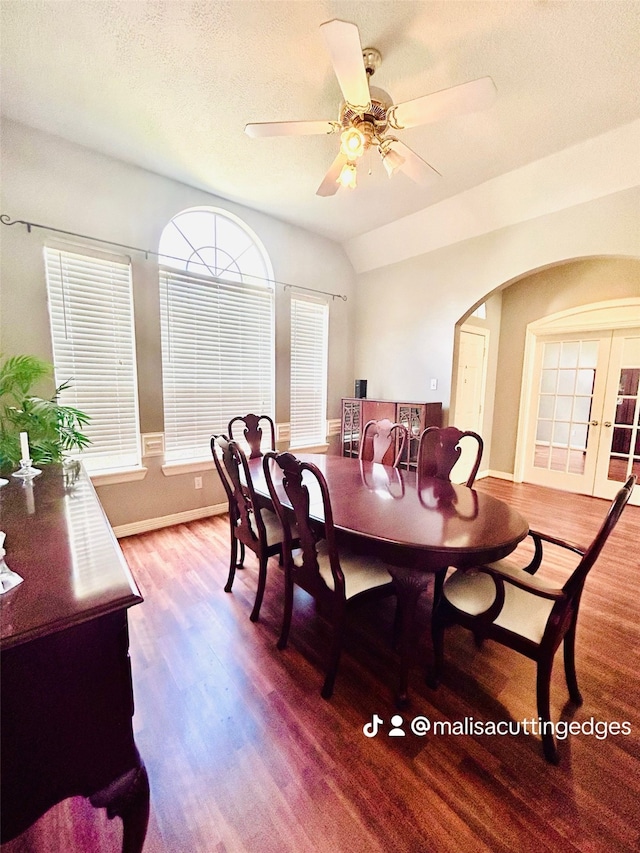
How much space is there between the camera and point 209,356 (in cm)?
346

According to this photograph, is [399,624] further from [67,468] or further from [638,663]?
[67,468]

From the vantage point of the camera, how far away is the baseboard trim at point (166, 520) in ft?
10.1

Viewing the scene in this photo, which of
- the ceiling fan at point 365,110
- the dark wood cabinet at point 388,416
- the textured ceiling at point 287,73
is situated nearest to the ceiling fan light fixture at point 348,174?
the ceiling fan at point 365,110

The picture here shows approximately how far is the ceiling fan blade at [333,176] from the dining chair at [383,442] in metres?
1.66

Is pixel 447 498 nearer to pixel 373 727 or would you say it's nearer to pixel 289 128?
pixel 373 727

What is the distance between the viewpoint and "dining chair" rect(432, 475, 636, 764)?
1231mm

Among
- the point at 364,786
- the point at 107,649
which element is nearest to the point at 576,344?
the point at 364,786

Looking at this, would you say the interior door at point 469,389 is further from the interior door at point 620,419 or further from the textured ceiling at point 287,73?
the textured ceiling at point 287,73

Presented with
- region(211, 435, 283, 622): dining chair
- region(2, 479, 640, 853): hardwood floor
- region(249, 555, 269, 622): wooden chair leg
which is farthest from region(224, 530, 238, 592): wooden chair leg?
region(249, 555, 269, 622): wooden chair leg

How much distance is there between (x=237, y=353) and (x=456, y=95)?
105 inches

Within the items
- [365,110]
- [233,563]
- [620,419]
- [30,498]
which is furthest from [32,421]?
[620,419]

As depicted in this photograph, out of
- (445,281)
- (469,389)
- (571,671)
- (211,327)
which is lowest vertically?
(571,671)

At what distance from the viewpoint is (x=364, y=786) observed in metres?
1.19

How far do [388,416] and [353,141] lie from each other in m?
2.68
